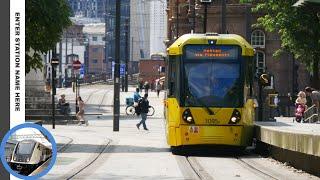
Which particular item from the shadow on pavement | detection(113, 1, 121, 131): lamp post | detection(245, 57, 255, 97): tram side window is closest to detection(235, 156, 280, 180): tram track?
detection(245, 57, 255, 97): tram side window

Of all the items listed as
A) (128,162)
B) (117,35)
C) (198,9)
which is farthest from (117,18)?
Answer: (198,9)

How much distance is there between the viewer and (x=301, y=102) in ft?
136

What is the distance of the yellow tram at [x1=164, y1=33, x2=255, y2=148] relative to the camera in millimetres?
21656

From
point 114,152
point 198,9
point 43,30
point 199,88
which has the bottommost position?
point 114,152

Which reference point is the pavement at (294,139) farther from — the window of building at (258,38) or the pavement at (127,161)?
the window of building at (258,38)

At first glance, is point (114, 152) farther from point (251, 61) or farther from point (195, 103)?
point (251, 61)

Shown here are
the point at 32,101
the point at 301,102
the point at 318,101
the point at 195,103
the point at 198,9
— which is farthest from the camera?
the point at 198,9

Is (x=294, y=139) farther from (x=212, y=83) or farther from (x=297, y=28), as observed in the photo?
(x=297, y=28)

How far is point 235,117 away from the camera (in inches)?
858

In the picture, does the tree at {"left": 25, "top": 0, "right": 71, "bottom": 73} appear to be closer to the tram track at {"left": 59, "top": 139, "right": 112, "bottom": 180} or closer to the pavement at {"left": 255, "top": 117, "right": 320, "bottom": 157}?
the tram track at {"left": 59, "top": 139, "right": 112, "bottom": 180}

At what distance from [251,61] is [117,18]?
530 inches

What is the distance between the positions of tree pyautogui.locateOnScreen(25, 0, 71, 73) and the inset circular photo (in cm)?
1535

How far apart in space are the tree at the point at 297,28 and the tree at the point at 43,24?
981 inches

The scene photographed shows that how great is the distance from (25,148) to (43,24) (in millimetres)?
16052
